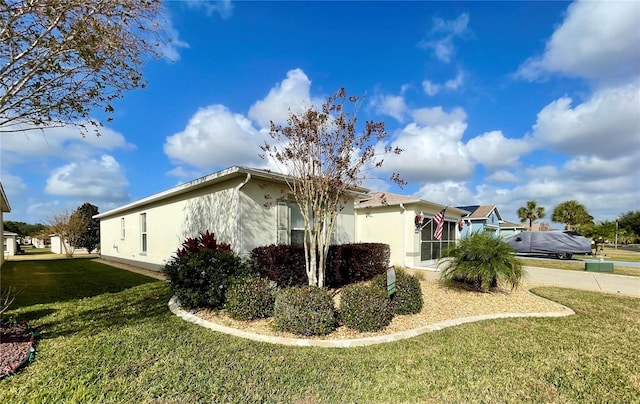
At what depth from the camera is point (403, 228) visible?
1368 centimetres

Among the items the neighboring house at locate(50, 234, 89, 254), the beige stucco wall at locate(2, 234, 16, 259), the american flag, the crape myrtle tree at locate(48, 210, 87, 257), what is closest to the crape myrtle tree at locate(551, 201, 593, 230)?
the american flag

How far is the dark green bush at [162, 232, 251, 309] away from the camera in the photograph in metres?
6.08

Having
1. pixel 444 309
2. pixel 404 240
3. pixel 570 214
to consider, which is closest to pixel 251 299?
pixel 444 309

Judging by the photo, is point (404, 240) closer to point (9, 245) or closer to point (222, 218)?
point (222, 218)

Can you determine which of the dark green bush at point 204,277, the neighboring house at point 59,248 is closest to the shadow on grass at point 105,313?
the dark green bush at point 204,277

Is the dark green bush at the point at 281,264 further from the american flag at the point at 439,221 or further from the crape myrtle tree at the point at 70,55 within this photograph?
the american flag at the point at 439,221

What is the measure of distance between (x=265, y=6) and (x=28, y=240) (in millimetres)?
70398

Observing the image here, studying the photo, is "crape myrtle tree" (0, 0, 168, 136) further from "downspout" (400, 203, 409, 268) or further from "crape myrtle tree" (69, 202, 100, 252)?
"crape myrtle tree" (69, 202, 100, 252)

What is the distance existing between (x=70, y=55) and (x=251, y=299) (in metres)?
4.64

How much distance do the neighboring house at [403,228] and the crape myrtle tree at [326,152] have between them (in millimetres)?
6716

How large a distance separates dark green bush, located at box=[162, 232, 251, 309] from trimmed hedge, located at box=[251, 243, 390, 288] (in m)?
1.26

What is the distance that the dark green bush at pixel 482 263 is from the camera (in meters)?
7.45

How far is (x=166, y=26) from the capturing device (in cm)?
458

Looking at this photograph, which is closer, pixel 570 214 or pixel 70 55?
pixel 70 55
